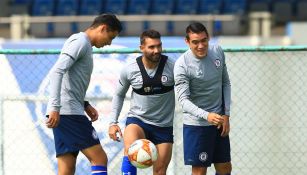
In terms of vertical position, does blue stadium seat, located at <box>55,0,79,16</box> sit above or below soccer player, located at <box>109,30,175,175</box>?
above

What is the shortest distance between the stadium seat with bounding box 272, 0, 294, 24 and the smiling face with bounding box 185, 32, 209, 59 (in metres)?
19.2

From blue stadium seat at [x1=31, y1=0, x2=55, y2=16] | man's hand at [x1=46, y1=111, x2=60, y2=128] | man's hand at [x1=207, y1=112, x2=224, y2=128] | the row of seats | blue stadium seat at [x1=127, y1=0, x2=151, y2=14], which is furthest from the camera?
blue stadium seat at [x1=31, y1=0, x2=55, y2=16]

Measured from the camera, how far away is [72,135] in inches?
279

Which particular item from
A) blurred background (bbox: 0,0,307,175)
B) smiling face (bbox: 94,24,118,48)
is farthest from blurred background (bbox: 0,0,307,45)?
smiling face (bbox: 94,24,118,48)

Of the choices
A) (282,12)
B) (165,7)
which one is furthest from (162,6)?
(282,12)

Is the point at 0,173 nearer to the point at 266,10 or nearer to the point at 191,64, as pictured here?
the point at 191,64

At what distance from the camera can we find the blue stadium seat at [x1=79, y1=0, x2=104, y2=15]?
26438mm

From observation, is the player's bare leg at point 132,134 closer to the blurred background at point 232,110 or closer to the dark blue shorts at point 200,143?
the dark blue shorts at point 200,143

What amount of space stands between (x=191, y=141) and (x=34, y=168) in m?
2.38

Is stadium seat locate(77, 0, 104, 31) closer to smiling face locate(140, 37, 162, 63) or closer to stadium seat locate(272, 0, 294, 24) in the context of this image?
stadium seat locate(272, 0, 294, 24)

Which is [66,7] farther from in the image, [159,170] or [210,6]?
[159,170]

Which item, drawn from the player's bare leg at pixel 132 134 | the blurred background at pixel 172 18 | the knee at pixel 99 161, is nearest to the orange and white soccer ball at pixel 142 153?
the player's bare leg at pixel 132 134

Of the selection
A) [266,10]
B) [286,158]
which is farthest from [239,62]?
[266,10]

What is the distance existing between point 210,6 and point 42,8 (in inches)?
222
